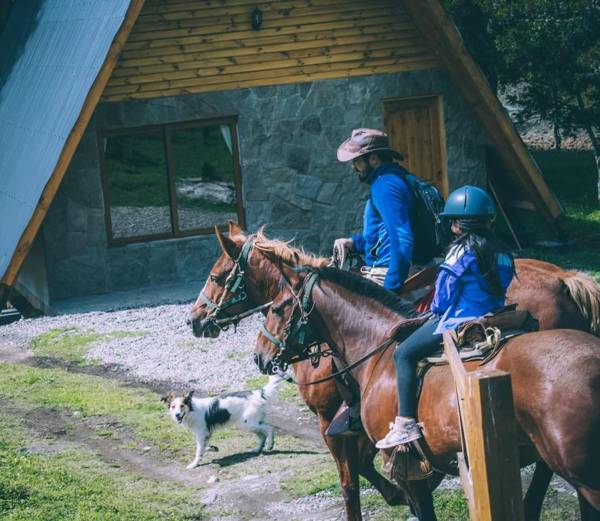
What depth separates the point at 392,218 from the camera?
7.95 m

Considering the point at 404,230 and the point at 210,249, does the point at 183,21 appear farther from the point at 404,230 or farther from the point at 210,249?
the point at 404,230

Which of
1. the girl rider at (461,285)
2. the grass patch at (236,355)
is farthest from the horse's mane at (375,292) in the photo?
the grass patch at (236,355)

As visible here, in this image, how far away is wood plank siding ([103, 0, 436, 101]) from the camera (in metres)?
17.4

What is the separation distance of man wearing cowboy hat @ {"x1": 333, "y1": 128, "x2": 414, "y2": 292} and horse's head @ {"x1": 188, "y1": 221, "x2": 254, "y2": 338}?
1006 mm

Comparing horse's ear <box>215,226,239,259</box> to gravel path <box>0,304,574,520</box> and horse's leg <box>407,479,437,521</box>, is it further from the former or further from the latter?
gravel path <box>0,304,574,520</box>

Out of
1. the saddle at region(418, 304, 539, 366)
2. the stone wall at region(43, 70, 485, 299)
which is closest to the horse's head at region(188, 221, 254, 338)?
the saddle at region(418, 304, 539, 366)

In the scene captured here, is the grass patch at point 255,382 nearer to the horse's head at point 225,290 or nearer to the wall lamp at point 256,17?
the horse's head at point 225,290

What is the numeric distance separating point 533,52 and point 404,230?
12747mm

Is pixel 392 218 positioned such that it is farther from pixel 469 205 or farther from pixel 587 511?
pixel 587 511

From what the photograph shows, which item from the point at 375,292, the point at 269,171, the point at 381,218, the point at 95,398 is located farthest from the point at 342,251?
the point at 269,171

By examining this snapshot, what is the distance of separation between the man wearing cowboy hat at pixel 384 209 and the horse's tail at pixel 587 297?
1351 mm

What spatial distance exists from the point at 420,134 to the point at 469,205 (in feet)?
42.4

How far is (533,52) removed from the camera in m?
19.6

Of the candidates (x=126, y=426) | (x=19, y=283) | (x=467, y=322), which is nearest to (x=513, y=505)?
(x=467, y=322)
